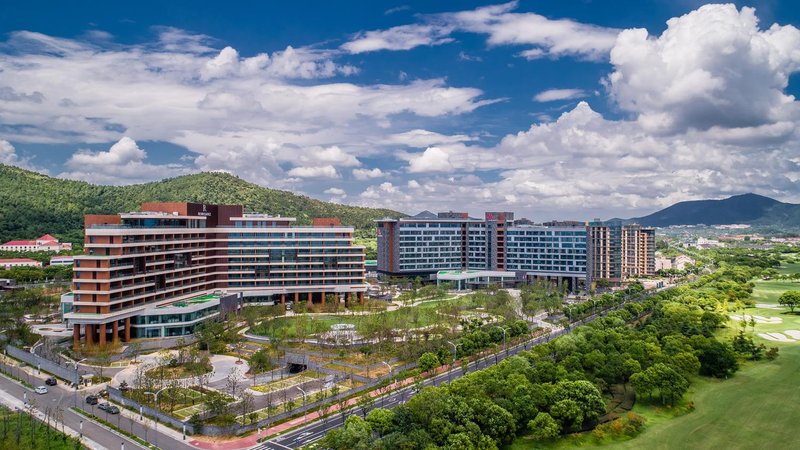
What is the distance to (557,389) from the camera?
4781 cm

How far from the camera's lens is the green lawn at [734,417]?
1766 inches

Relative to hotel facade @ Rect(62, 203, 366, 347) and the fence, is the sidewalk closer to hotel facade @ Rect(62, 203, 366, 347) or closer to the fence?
the fence

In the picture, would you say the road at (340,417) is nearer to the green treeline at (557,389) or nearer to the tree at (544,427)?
the green treeline at (557,389)

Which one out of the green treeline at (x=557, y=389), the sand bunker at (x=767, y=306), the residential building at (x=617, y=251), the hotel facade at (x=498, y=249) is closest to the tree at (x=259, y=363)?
the green treeline at (x=557, y=389)

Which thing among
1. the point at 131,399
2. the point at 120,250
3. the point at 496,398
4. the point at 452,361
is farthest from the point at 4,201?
the point at 496,398

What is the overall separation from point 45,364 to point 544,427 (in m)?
56.9

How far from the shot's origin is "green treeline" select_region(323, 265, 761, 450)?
39938 mm

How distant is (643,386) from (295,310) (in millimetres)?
59545

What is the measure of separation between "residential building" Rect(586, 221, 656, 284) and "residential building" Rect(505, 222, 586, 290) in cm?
266

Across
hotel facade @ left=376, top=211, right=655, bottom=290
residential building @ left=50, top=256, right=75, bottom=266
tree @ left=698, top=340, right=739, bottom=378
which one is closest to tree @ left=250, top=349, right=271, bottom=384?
tree @ left=698, top=340, right=739, bottom=378

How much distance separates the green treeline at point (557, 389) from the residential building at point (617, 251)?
187 ft

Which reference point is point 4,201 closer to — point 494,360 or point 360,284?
point 360,284

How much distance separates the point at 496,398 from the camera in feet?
154

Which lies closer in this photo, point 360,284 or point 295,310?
point 295,310
